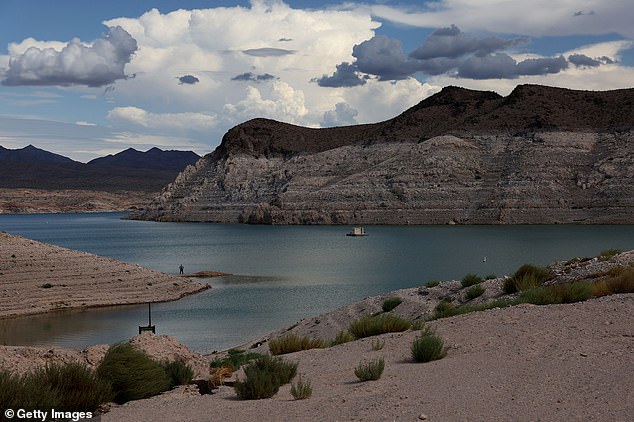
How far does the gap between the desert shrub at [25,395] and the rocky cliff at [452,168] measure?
330 ft

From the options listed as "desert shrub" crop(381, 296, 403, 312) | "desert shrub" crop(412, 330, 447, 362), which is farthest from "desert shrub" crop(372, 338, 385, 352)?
"desert shrub" crop(381, 296, 403, 312)

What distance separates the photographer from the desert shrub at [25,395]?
7.73 m

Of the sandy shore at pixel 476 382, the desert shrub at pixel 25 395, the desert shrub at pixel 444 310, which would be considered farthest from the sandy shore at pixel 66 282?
the desert shrub at pixel 25 395

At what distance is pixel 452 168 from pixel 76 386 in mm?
105851

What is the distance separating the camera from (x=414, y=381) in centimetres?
912

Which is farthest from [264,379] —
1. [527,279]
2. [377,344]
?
[527,279]

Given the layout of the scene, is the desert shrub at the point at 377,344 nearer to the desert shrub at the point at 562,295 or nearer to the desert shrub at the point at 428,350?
the desert shrub at the point at 428,350

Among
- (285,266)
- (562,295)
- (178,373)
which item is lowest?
(285,266)

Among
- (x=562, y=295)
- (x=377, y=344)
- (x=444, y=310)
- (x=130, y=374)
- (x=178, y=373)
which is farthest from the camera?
(x=444, y=310)

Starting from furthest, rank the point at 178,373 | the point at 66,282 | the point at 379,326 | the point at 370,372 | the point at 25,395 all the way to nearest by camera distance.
Result: the point at 66,282 → the point at 379,326 → the point at 178,373 → the point at 370,372 → the point at 25,395

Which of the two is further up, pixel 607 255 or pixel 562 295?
pixel 607 255

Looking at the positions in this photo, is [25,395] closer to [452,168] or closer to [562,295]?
[562,295]

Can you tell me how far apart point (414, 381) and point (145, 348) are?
5159mm

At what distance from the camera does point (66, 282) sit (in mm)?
36250
